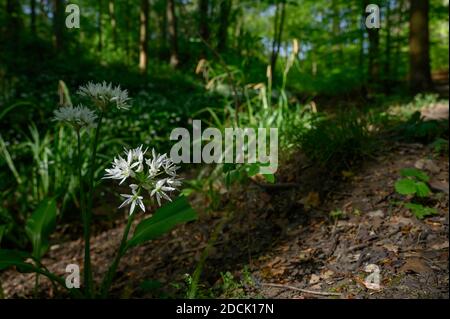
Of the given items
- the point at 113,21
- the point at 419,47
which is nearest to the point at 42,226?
the point at 419,47

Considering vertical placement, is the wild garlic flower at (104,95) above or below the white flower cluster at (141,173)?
above

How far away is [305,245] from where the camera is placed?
200cm

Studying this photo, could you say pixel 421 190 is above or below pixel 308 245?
above

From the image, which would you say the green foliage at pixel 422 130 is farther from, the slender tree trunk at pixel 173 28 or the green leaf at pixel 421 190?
the slender tree trunk at pixel 173 28

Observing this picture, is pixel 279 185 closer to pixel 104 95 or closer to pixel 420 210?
pixel 420 210

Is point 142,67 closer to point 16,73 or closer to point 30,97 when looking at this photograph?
point 16,73

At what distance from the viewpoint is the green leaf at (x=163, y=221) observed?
150 cm

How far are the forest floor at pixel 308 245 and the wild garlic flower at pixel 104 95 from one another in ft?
3.16

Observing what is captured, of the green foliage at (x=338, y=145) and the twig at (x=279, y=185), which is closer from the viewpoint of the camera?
the twig at (x=279, y=185)

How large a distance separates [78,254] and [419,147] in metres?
2.80

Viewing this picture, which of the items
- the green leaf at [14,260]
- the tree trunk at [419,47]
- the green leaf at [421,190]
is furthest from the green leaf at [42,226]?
the tree trunk at [419,47]

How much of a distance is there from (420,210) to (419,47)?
5.89 meters

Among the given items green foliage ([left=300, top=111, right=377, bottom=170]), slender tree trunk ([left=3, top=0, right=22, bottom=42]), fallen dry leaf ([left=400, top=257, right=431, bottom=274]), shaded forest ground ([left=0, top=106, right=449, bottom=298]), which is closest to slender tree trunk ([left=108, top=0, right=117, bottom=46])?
slender tree trunk ([left=3, top=0, right=22, bottom=42])
